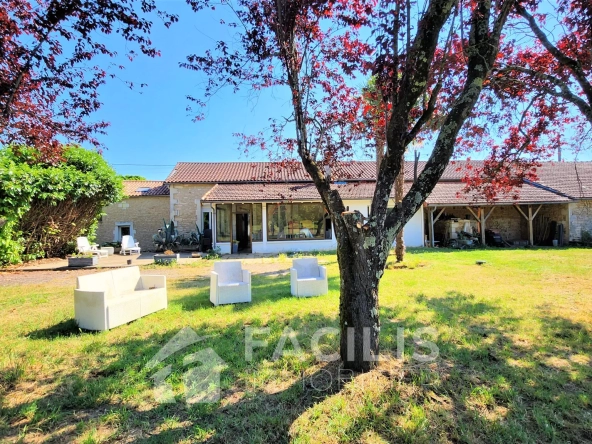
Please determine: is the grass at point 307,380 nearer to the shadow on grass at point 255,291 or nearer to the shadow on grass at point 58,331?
the shadow on grass at point 58,331

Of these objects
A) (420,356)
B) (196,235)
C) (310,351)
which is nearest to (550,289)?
(420,356)

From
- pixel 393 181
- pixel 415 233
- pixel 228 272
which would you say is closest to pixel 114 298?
pixel 228 272

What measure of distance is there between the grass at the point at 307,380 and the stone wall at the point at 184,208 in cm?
1410

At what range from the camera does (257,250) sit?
54.7 feet

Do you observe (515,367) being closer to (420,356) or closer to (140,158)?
(420,356)

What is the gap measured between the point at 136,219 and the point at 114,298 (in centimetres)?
1799

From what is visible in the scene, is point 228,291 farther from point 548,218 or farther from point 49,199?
point 548,218

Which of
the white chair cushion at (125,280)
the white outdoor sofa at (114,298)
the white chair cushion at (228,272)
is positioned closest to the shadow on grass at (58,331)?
the white outdoor sofa at (114,298)

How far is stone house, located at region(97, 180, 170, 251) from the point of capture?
21.2m

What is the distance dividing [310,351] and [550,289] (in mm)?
6923

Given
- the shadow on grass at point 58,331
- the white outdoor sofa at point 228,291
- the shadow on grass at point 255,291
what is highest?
the white outdoor sofa at point 228,291

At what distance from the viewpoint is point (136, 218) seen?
21.3 metres

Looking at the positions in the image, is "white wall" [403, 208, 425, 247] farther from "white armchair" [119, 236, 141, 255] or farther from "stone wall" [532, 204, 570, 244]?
"white armchair" [119, 236, 141, 255]

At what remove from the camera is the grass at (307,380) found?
258 centimetres
